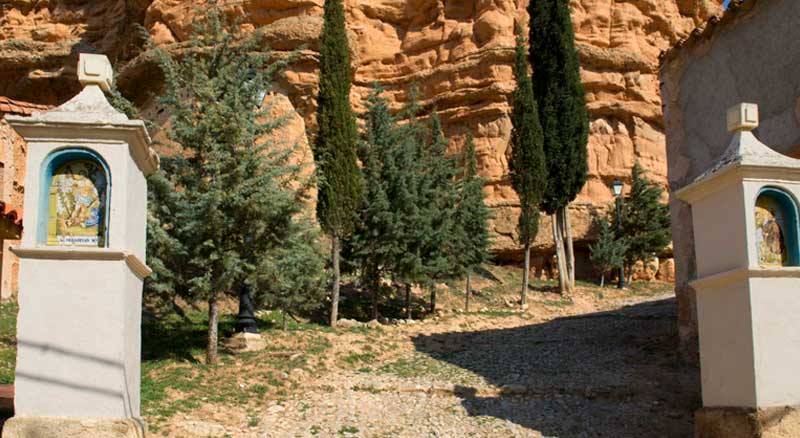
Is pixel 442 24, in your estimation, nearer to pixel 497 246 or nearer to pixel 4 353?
pixel 497 246

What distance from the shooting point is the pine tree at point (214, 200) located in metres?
12.9

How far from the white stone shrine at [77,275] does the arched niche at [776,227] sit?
5932 millimetres

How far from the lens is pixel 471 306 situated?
2370 cm

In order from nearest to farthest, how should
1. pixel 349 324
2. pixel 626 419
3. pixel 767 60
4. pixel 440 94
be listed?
1. pixel 626 419
2. pixel 767 60
3. pixel 349 324
4. pixel 440 94

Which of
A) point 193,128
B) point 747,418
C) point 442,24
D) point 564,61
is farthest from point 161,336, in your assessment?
point 442,24

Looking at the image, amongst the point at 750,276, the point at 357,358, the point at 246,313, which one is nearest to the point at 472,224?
the point at 357,358

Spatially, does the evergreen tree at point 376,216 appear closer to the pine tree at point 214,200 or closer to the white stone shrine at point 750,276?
the pine tree at point 214,200

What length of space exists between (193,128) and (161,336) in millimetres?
3640

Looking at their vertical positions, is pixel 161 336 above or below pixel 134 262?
below

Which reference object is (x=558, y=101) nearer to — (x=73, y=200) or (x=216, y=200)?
(x=216, y=200)

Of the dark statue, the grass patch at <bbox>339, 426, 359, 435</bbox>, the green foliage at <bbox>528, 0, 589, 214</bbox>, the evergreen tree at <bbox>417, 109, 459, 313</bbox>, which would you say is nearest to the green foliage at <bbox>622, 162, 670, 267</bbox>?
the green foliage at <bbox>528, 0, 589, 214</bbox>

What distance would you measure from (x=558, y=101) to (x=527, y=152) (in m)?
2.69

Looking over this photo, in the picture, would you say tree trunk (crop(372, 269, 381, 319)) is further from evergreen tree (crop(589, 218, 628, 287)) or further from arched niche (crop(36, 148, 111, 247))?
arched niche (crop(36, 148, 111, 247))

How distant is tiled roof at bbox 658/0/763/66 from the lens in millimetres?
12242
